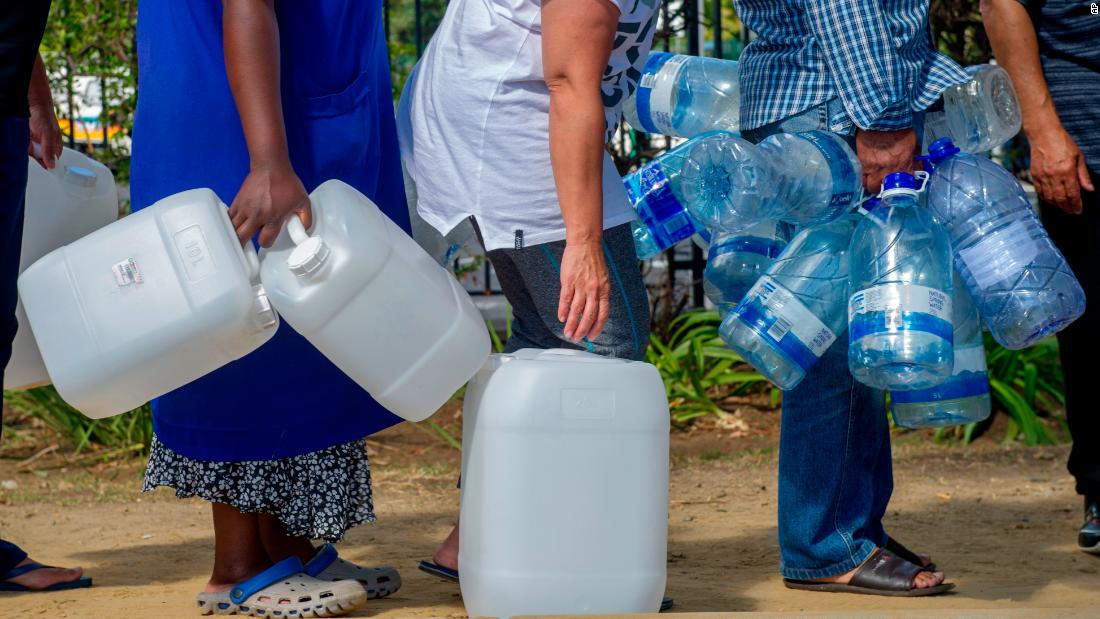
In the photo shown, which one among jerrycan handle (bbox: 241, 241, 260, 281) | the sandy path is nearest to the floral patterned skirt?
the sandy path

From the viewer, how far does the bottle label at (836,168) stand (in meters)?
3.25

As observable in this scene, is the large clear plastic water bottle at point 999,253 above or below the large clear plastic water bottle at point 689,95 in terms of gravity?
below

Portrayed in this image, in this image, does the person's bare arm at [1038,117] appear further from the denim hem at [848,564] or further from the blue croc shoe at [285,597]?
the blue croc shoe at [285,597]

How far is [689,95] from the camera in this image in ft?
12.3

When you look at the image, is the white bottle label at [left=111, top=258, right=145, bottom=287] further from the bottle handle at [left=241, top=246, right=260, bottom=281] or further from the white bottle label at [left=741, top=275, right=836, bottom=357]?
the white bottle label at [left=741, top=275, right=836, bottom=357]

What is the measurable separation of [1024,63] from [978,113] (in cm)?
31

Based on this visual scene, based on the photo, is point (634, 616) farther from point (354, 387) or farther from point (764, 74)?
point (764, 74)

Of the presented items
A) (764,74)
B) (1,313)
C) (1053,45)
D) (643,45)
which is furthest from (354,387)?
(1053,45)

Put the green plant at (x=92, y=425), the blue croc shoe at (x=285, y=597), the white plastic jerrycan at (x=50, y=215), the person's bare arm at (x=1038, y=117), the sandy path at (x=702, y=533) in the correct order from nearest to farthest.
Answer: the blue croc shoe at (x=285, y=597), the white plastic jerrycan at (x=50, y=215), the sandy path at (x=702, y=533), the person's bare arm at (x=1038, y=117), the green plant at (x=92, y=425)

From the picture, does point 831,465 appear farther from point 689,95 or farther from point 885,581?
point 689,95

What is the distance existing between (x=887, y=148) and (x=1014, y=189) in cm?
33

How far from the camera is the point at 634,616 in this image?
2736 mm

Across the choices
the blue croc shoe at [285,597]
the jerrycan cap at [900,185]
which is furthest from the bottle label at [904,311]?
the blue croc shoe at [285,597]

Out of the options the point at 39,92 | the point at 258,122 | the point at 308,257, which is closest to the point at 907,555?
the point at 308,257
